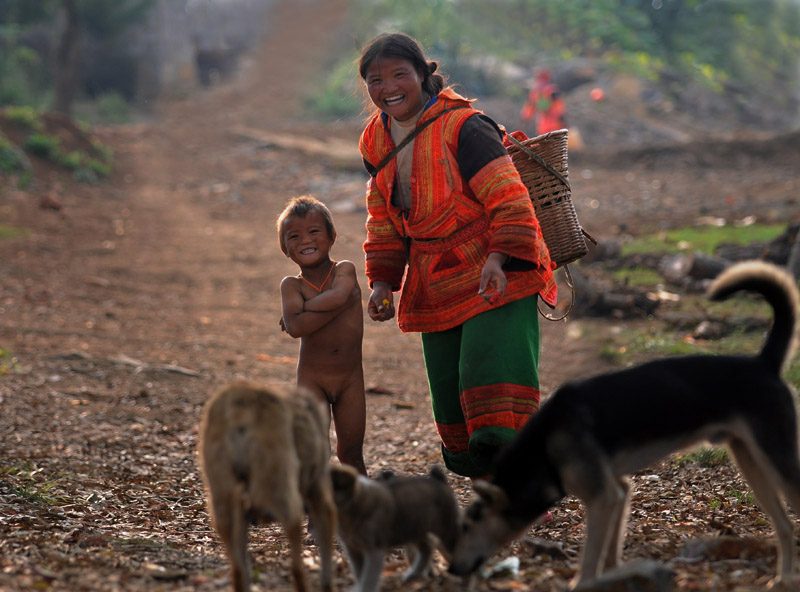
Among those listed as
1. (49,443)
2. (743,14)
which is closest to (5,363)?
(49,443)

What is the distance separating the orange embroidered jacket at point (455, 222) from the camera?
3.82 meters

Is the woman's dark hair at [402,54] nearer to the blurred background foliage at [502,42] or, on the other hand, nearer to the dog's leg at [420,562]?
the dog's leg at [420,562]

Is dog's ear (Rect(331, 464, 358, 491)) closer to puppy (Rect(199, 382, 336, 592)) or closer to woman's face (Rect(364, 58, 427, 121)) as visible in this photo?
puppy (Rect(199, 382, 336, 592))

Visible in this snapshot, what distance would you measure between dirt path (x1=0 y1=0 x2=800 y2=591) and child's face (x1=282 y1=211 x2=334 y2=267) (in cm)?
139

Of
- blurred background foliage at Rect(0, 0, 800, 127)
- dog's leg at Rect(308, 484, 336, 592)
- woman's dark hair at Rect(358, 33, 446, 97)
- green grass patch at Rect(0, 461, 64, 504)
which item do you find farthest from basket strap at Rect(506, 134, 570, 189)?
blurred background foliage at Rect(0, 0, 800, 127)

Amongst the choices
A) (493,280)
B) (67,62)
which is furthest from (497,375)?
→ (67,62)

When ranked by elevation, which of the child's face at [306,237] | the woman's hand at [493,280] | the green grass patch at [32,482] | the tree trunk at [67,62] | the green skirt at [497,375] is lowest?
the green grass patch at [32,482]

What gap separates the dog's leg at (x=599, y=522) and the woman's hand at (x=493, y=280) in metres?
1.00

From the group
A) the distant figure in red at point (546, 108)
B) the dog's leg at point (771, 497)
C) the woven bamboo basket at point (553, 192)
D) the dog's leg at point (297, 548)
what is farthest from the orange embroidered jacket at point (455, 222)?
the distant figure in red at point (546, 108)

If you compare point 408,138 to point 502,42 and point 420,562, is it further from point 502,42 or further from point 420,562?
point 502,42

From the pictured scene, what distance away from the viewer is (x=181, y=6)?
31.8 meters

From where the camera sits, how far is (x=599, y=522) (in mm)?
2973

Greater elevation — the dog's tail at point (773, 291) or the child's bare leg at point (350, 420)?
the dog's tail at point (773, 291)

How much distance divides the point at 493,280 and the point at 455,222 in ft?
1.38
